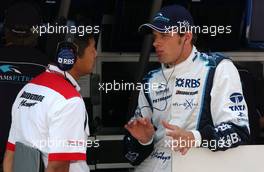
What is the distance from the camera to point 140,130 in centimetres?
248

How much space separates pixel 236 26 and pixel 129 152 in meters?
2.02

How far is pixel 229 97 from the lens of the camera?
92.3 inches

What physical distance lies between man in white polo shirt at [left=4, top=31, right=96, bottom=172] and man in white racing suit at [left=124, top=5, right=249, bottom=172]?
1.10ft

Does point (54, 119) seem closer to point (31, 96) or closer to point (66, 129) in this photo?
point (66, 129)

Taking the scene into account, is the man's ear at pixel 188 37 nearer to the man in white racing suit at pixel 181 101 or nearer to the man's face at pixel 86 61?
the man in white racing suit at pixel 181 101

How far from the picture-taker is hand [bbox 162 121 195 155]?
7.00 feet

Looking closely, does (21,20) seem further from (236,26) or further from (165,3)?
(236,26)

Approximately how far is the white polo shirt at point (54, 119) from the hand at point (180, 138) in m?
0.34

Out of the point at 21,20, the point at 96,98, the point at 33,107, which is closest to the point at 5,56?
the point at 21,20

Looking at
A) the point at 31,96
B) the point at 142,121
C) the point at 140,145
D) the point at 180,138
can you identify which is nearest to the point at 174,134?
the point at 180,138

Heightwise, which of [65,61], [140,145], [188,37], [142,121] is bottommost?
[140,145]

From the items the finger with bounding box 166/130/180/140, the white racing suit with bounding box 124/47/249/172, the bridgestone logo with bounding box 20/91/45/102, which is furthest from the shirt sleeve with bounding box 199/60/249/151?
the bridgestone logo with bounding box 20/91/45/102

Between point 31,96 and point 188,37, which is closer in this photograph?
point 31,96

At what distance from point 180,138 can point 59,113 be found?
481mm
